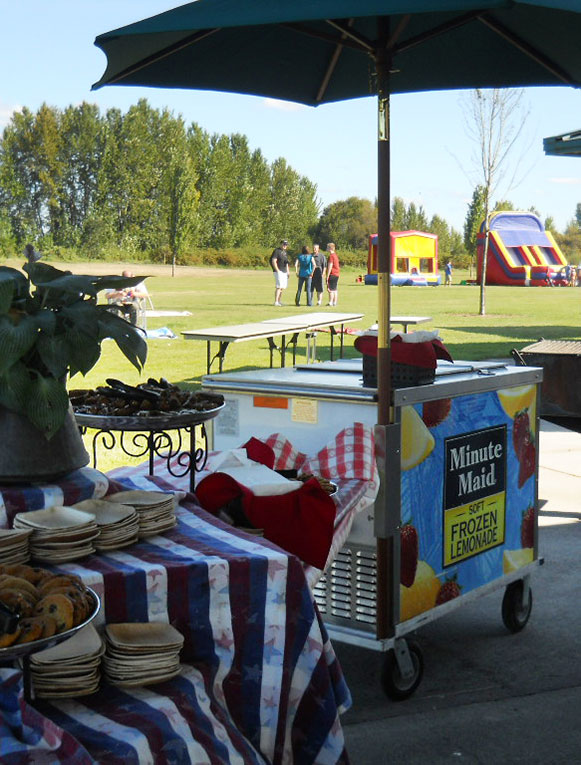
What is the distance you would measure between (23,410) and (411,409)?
5.24 feet

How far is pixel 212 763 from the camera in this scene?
210cm

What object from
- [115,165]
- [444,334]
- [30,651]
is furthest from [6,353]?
[115,165]

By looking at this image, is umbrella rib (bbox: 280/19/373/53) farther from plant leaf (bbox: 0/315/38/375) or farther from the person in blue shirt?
the person in blue shirt

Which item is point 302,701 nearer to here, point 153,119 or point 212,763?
point 212,763

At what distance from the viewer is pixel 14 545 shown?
2.23m

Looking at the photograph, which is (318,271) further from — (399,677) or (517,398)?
(399,677)

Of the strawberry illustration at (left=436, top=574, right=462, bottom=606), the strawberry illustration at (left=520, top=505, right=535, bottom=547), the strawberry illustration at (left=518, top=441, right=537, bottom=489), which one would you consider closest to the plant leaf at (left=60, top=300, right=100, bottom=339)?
the strawberry illustration at (left=436, top=574, right=462, bottom=606)

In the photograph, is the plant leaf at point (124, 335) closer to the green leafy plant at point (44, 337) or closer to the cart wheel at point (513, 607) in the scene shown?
the green leafy plant at point (44, 337)

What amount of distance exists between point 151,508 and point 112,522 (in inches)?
6.5

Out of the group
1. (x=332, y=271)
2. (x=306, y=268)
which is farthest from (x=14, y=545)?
(x=332, y=271)

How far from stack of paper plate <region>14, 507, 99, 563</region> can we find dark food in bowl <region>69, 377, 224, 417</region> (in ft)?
1.79

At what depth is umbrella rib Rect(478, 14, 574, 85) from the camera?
12.2ft

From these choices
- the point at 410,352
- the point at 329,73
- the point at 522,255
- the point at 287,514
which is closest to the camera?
the point at 287,514

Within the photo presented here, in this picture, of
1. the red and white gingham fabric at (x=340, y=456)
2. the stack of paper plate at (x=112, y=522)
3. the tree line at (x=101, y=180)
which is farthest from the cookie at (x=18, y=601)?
the tree line at (x=101, y=180)
